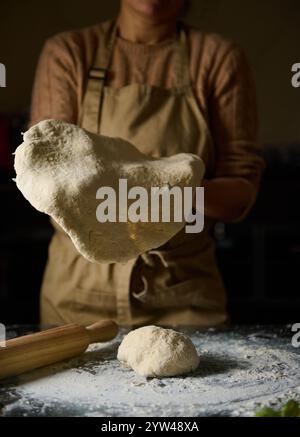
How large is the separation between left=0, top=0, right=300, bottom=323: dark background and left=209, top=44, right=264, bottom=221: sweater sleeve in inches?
46.1

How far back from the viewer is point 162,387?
3.14 ft

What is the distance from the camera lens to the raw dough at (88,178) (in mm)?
993

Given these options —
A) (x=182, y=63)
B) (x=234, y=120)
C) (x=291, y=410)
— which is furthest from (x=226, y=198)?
(x=291, y=410)

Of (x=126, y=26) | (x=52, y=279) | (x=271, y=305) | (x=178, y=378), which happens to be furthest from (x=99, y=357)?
(x=271, y=305)

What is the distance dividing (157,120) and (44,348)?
25.3 inches

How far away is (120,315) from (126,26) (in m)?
0.69

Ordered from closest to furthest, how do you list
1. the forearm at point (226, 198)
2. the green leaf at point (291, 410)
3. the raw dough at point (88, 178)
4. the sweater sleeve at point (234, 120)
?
the green leaf at point (291, 410)
the raw dough at point (88, 178)
the forearm at point (226, 198)
the sweater sleeve at point (234, 120)

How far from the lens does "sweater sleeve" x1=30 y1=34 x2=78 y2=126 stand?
4.78 ft

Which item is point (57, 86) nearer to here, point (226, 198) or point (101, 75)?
point (101, 75)

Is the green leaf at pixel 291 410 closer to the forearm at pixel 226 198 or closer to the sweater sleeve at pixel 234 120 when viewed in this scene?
the forearm at pixel 226 198

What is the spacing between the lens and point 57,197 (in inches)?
38.3

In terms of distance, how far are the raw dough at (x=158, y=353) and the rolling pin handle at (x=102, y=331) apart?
9 centimetres

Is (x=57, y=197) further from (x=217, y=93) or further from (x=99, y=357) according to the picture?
(x=217, y=93)

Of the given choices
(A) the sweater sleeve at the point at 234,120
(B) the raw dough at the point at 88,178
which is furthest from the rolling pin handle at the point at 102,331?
(A) the sweater sleeve at the point at 234,120
